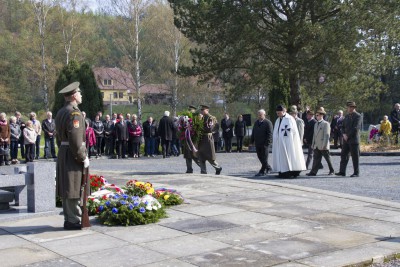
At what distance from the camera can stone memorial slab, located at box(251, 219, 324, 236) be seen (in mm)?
8156

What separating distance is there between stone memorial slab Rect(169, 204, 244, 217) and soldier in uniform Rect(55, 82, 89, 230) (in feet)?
6.71

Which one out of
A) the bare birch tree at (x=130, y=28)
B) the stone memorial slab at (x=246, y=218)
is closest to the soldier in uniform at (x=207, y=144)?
the stone memorial slab at (x=246, y=218)

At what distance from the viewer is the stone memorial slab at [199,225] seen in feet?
27.2

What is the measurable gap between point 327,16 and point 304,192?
64.1ft

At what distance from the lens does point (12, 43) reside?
5516cm

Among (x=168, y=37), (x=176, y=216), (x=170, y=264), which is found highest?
(x=168, y=37)

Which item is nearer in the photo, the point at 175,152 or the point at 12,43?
the point at 175,152

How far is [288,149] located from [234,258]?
8374 millimetres

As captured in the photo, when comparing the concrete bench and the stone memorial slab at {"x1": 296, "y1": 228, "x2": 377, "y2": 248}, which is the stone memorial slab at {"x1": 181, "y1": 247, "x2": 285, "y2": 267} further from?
the concrete bench

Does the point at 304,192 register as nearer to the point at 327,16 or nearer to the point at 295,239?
the point at 295,239

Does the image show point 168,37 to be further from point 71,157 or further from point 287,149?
point 71,157

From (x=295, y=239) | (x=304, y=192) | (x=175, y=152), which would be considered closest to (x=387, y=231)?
(x=295, y=239)

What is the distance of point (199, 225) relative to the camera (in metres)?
8.60

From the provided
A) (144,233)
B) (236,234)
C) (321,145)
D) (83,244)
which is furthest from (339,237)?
(321,145)
